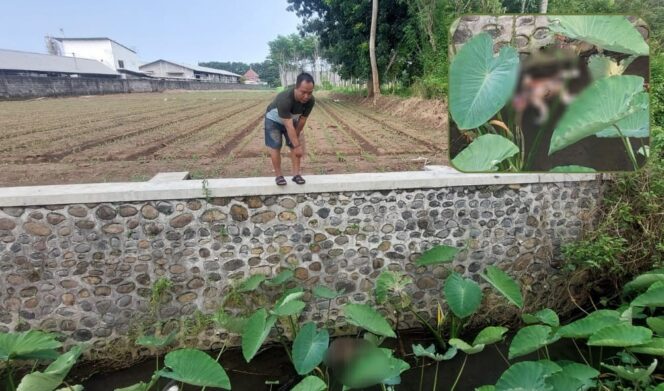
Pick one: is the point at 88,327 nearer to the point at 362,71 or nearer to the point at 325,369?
the point at 325,369

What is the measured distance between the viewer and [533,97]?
162 centimetres

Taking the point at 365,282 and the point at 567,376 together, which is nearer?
the point at 567,376

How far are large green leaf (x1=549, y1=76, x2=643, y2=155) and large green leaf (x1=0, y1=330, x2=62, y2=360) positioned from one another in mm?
3297

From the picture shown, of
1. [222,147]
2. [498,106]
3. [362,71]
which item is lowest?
[222,147]

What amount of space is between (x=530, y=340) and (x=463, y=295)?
22.2 inches

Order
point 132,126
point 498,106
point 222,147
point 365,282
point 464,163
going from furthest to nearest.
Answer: point 132,126 → point 222,147 → point 365,282 → point 464,163 → point 498,106

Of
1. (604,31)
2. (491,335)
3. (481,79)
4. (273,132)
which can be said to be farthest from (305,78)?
(491,335)

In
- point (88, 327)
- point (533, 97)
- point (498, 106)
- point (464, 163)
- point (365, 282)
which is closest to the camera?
point (533, 97)

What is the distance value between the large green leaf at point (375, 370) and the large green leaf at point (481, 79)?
1.61 meters

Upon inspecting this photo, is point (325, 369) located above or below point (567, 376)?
below

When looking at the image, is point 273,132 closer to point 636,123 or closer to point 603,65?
point 603,65

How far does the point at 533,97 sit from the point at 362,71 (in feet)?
52.1

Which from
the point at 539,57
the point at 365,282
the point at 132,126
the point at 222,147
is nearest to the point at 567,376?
the point at 365,282

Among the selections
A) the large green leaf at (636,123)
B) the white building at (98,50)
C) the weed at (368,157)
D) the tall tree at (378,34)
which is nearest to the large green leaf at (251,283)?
the large green leaf at (636,123)
